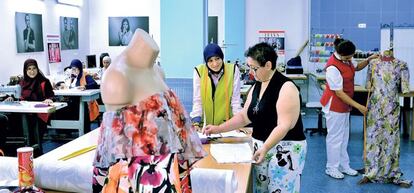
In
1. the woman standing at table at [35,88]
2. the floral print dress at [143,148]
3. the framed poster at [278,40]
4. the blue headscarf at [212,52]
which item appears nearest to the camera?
the floral print dress at [143,148]

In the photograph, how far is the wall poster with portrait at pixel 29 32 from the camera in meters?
7.26

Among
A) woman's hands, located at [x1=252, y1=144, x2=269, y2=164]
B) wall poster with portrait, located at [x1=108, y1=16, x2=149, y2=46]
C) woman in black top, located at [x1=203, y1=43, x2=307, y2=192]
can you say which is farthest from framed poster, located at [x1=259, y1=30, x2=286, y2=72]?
woman's hands, located at [x1=252, y1=144, x2=269, y2=164]

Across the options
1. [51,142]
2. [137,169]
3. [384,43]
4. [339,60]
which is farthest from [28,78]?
[384,43]

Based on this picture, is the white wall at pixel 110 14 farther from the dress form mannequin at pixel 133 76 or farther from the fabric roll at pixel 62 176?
the dress form mannequin at pixel 133 76

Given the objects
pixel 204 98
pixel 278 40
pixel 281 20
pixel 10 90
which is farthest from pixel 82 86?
pixel 281 20

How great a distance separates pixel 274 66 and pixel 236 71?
40.8 inches

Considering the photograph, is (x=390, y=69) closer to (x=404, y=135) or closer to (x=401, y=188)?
(x=401, y=188)

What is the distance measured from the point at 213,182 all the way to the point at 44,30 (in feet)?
22.8

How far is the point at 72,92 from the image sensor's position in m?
6.52

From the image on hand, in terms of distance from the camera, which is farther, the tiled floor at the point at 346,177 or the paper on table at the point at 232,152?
the tiled floor at the point at 346,177

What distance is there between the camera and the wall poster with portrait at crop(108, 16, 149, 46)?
9766mm

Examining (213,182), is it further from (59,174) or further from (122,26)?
(122,26)

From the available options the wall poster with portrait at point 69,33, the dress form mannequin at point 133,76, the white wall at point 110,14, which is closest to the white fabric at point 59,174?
the dress form mannequin at point 133,76

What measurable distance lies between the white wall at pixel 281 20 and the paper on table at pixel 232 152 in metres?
7.13
